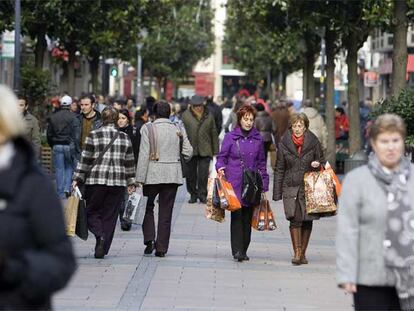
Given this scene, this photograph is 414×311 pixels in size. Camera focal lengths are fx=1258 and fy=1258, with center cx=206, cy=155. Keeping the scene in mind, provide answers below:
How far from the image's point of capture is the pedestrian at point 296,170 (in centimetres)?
1312

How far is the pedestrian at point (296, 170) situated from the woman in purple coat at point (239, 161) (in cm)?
25

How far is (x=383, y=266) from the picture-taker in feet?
20.7

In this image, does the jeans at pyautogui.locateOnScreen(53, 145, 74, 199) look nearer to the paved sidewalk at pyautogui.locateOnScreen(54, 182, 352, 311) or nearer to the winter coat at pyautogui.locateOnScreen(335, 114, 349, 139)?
the paved sidewalk at pyautogui.locateOnScreen(54, 182, 352, 311)

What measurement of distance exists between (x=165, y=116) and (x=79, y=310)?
14.2 feet

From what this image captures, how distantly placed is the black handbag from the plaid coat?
46.3 inches

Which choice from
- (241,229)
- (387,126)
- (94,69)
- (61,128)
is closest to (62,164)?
(61,128)

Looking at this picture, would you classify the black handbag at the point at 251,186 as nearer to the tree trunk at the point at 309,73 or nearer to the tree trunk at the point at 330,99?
the tree trunk at the point at 330,99

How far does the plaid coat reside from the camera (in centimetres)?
1299

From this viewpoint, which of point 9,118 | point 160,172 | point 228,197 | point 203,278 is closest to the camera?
point 9,118

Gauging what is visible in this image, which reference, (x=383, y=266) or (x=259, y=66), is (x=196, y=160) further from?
(x=259, y=66)

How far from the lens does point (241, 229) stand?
1345 centimetres

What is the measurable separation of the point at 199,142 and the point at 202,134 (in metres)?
0.15

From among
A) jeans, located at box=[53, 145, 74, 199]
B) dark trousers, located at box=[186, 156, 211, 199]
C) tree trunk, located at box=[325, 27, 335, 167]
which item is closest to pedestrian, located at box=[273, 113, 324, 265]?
jeans, located at box=[53, 145, 74, 199]

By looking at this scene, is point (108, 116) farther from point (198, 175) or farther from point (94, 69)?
point (94, 69)
